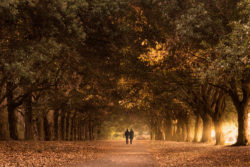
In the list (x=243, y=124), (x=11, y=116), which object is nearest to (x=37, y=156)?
(x=11, y=116)

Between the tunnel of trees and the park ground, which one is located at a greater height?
the tunnel of trees

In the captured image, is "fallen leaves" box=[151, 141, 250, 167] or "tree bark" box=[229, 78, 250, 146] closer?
"fallen leaves" box=[151, 141, 250, 167]

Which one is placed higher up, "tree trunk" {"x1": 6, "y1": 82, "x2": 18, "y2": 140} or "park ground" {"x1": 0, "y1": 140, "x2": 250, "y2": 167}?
"tree trunk" {"x1": 6, "y1": 82, "x2": 18, "y2": 140}

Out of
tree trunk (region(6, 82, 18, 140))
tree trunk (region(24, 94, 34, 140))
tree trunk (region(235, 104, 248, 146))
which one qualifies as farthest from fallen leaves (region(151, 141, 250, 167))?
tree trunk (region(6, 82, 18, 140))

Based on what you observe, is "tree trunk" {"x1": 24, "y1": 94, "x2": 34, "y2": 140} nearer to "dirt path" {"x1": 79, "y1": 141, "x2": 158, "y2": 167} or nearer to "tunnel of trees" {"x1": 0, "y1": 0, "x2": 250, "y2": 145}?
"tunnel of trees" {"x1": 0, "y1": 0, "x2": 250, "y2": 145}

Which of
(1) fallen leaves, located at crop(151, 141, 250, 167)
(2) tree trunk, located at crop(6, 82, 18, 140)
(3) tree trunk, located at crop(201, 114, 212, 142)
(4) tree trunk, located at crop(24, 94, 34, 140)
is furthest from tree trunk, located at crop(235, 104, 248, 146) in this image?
(2) tree trunk, located at crop(6, 82, 18, 140)

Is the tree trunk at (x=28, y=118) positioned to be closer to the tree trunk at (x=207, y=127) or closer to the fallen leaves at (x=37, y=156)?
the fallen leaves at (x=37, y=156)

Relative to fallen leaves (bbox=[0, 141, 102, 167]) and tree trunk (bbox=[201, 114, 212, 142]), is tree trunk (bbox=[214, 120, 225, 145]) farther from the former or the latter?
fallen leaves (bbox=[0, 141, 102, 167])

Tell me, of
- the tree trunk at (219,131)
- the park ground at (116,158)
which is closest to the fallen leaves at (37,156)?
the park ground at (116,158)

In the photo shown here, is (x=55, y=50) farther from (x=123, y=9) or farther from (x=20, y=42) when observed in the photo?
(x=123, y=9)

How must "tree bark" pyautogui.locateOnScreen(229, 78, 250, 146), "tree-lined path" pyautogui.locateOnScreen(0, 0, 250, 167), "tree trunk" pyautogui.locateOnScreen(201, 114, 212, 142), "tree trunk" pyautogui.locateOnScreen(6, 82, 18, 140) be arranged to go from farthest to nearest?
1. "tree trunk" pyautogui.locateOnScreen(201, 114, 212, 142)
2. "tree trunk" pyautogui.locateOnScreen(6, 82, 18, 140)
3. "tree bark" pyautogui.locateOnScreen(229, 78, 250, 146)
4. "tree-lined path" pyautogui.locateOnScreen(0, 0, 250, 167)

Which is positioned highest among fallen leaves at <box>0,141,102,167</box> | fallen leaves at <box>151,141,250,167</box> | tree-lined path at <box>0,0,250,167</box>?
tree-lined path at <box>0,0,250,167</box>

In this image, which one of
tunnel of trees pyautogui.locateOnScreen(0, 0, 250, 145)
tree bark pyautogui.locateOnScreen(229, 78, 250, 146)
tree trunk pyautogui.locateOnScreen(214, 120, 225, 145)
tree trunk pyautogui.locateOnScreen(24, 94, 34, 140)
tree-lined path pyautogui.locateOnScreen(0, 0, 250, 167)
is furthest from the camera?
tree trunk pyautogui.locateOnScreen(214, 120, 225, 145)

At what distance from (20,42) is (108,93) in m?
13.7
